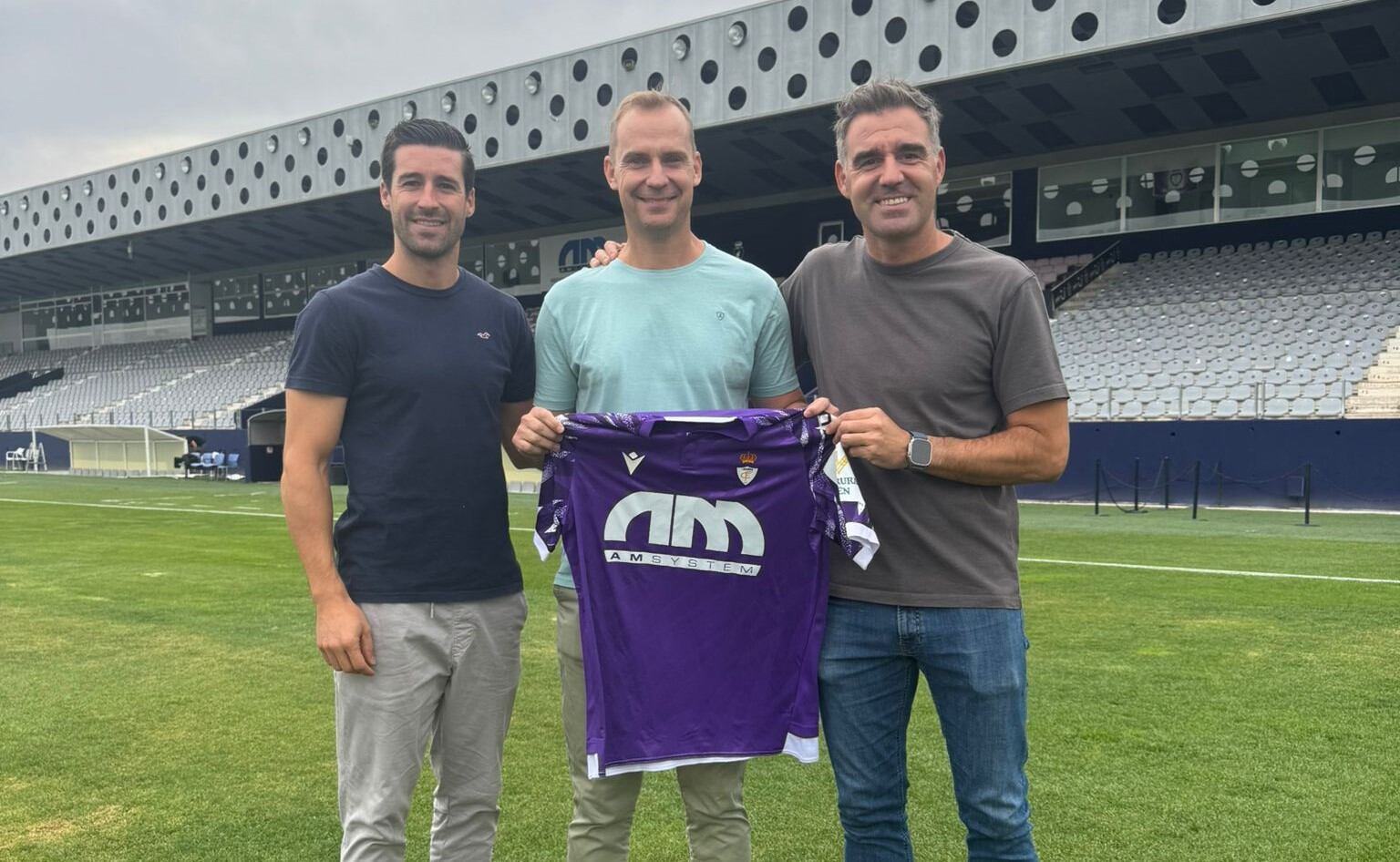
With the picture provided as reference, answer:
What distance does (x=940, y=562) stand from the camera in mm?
2400

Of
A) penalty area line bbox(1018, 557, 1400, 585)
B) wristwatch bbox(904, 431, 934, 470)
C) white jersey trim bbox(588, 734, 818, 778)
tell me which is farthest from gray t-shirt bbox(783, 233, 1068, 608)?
penalty area line bbox(1018, 557, 1400, 585)

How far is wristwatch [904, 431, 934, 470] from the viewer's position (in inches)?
90.7

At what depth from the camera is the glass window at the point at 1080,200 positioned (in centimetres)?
2345

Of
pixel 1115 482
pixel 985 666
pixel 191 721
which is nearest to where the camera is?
pixel 985 666

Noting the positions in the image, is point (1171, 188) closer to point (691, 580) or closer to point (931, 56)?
point (931, 56)

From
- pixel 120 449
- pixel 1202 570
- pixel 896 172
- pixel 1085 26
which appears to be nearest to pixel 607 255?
pixel 896 172

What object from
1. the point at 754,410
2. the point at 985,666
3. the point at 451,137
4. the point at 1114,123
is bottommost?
the point at 985,666

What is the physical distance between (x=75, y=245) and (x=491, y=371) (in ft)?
129

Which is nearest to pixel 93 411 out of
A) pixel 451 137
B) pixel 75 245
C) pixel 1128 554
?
pixel 75 245

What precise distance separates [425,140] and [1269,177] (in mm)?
23395

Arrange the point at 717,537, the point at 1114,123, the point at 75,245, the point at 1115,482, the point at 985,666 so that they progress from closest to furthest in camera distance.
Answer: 1. the point at 985,666
2. the point at 717,537
3. the point at 1115,482
4. the point at 1114,123
5. the point at 75,245

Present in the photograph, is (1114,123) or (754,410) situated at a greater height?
(1114,123)

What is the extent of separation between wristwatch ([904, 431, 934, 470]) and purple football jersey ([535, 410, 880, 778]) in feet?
0.94

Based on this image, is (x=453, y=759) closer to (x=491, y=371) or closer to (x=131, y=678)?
(x=491, y=371)
